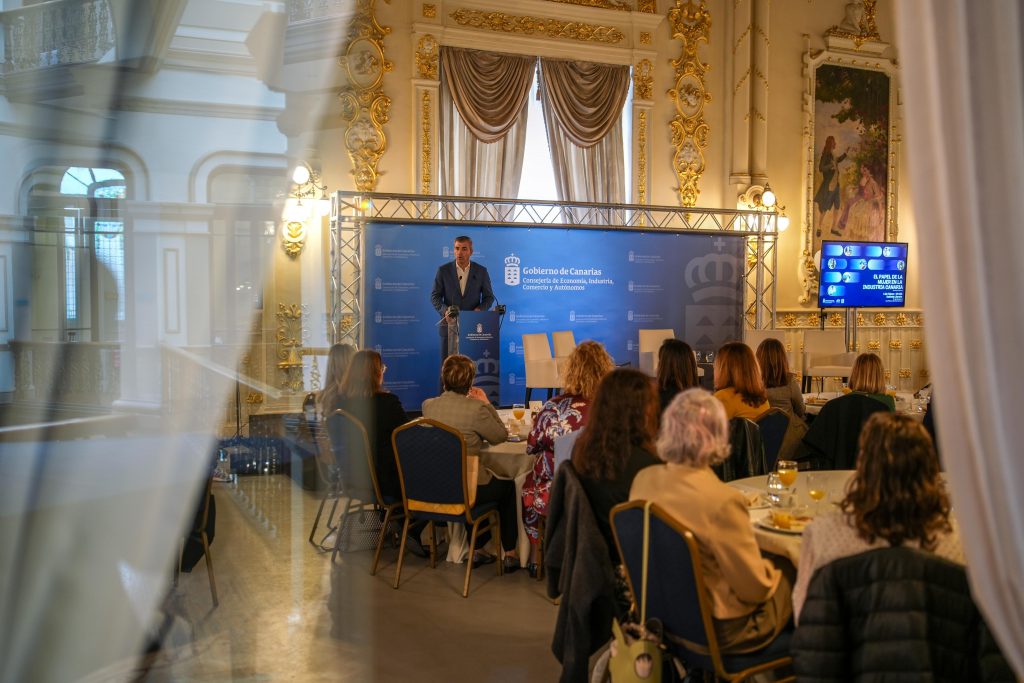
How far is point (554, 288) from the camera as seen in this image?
9180mm

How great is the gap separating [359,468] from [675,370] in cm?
179

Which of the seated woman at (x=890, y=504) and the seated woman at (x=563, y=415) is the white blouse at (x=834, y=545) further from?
the seated woman at (x=563, y=415)

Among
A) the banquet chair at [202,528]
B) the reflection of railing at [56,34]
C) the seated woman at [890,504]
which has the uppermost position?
the reflection of railing at [56,34]

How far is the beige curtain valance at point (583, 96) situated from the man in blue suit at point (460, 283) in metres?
2.55

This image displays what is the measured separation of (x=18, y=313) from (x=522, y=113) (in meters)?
8.22

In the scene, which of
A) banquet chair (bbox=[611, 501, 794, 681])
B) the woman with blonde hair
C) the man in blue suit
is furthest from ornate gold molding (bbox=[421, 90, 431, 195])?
banquet chair (bbox=[611, 501, 794, 681])

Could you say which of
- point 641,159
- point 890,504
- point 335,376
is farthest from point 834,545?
point 641,159

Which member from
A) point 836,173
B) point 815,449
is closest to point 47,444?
point 815,449

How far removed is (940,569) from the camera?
189cm

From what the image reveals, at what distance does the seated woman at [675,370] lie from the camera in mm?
4184

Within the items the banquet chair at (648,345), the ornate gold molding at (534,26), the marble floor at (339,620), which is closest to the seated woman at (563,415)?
the marble floor at (339,620)

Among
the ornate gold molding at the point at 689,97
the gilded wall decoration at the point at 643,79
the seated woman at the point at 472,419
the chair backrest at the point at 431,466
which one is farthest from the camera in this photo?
the ornate gold molding at the point at 689,97

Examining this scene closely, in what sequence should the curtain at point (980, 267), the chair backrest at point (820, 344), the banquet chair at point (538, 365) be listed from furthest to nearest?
the chair backrest at point (820, 344) → the banquet chair at point (538, 365) → the curtain at point (980, 267)

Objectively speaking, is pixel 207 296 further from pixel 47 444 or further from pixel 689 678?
pixel 689 678
